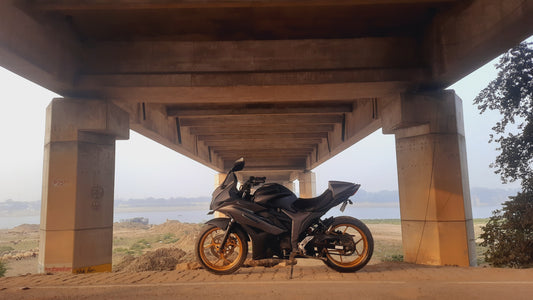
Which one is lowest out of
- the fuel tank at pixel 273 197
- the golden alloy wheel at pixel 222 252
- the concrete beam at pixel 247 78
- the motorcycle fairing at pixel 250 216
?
the golden alloy wheel at pixel 222 252

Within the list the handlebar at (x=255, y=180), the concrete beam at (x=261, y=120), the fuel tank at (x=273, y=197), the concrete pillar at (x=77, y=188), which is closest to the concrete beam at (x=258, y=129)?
the concrete beam at (x=261, y=120)

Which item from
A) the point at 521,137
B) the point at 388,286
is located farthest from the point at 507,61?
the point at 388,286

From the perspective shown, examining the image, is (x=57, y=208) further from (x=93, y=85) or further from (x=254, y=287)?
(x=254, y=287)

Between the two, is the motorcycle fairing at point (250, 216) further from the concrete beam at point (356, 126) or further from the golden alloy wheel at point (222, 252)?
the concrete beam at point (356, 126)

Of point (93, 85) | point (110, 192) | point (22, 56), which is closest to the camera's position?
point (22, 56)

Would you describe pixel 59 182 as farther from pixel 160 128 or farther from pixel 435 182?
pixel 435 182

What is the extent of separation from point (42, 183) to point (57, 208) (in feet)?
2.62

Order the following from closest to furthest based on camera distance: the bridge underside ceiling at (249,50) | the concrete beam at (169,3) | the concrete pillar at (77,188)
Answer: the concrete beam at (169,3) < the bridge underside ceiling at (249,50) < the concrete pillar at (77,188)

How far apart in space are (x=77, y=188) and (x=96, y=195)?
1.54 feet

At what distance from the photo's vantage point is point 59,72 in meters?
6.98

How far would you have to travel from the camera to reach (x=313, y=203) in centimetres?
520

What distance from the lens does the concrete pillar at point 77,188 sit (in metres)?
7.29

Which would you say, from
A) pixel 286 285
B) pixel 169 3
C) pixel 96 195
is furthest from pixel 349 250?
pixel 96 195

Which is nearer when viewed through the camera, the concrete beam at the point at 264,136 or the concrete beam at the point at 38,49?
the concrete beam at the point at 38,49
